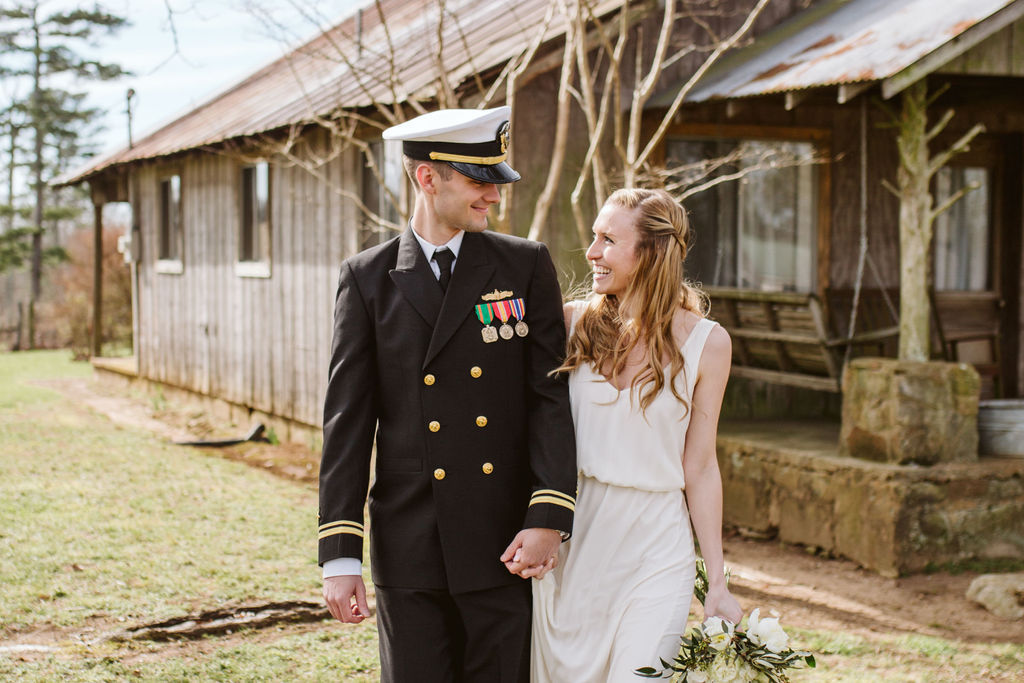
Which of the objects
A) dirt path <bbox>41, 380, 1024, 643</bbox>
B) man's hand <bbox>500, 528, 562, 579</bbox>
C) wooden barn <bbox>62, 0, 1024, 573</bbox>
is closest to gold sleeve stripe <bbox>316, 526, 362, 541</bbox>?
man's hand <bbox>500, 528, 562, 579</bbox>

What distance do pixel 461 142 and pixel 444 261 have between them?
Result: 331mm

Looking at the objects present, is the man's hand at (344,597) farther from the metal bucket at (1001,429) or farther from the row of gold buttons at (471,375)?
the metal bucket at (1001,429)

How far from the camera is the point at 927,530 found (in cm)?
661

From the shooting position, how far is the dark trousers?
9.02 ft

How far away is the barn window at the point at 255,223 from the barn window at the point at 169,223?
2386 millimetres

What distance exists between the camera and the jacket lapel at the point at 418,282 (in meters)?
2.83

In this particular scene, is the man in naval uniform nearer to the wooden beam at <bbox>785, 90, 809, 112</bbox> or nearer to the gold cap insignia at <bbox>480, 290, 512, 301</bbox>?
the gold cap insignia at <bbox>480, 290, 512, 301</bbox>

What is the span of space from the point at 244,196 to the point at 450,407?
34.0 ft

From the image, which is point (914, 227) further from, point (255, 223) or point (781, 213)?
point (255, 223)

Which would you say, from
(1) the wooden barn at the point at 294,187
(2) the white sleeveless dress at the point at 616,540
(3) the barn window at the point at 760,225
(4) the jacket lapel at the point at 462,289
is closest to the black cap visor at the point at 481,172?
(4) the jacket lapel at the point at 462,289

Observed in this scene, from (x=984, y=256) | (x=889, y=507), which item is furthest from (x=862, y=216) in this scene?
(x=889, y=507)

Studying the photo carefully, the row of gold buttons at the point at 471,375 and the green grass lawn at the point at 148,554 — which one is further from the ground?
the row of gold buttons at the point at 471,375

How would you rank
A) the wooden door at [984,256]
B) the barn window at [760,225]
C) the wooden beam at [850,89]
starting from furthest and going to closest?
the wooden door at [984,256] → the barn window at [760,225] → the wooden beam at [850,89]

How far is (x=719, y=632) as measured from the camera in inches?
107
